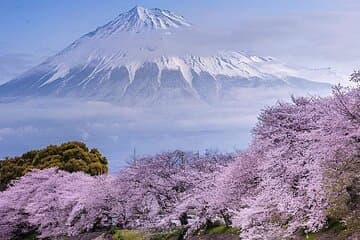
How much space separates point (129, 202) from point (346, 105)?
22.9m

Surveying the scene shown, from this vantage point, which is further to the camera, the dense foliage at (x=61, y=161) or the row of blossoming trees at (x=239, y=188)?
the dense foliage at (x=61, y=161)

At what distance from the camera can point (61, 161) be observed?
5788cm

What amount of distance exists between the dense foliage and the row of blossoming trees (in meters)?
5.80

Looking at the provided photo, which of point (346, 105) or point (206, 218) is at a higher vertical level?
point (346, 105)

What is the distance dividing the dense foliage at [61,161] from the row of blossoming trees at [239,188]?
5796mm

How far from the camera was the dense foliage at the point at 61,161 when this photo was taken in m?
56.8

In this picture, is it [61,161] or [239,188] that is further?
[61,161]

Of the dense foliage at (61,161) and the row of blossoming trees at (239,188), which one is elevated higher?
the dense foliage at (61,161)

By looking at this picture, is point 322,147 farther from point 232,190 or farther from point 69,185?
point 69,185

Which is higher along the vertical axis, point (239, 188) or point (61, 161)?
point (61, 161)

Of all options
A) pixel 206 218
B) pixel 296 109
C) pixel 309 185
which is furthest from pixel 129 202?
pixel 309 185

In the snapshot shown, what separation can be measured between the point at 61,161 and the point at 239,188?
3174 centimetres

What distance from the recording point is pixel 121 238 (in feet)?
121

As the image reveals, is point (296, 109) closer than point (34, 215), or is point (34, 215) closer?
point (296, 109)
